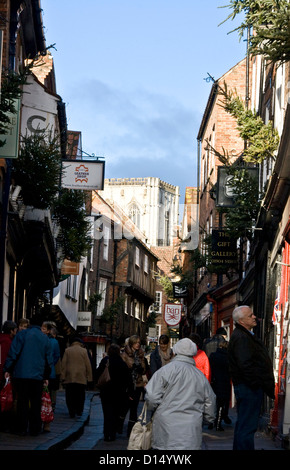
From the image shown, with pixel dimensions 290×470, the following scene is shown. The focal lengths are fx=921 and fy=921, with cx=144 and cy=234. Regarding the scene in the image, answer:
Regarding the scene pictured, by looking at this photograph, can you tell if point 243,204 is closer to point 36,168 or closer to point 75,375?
point 36,168

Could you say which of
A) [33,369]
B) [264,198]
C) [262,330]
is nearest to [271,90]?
[264,198]

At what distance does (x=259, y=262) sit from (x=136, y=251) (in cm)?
4197

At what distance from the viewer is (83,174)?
24031mm

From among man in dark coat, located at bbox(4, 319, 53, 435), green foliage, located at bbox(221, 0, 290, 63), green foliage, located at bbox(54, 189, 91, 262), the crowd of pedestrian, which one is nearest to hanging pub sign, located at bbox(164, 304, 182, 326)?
green foliage, located at bbox(54, 189, 91, 262)

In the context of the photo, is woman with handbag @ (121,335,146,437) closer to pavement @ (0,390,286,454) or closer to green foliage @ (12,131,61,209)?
pavement @ (0,390,286,454)

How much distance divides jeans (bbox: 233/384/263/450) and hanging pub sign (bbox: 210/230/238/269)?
15.2 metres

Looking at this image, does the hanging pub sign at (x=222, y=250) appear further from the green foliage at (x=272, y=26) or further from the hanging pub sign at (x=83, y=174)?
the green foliage at (x=272, y=26)

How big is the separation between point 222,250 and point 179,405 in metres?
17.0

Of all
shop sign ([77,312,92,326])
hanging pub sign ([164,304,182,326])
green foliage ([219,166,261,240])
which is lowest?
shop sign ([77,312,92,326])

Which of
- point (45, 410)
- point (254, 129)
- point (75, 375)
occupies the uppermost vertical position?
point (254, 129)

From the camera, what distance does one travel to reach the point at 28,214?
65.4 feet

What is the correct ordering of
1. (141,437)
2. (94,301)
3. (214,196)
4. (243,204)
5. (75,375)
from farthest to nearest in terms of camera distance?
(94,301) → (214,196) → (243,204) → (75,375) → (141,437)

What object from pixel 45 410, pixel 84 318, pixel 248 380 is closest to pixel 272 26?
pixel 248 380

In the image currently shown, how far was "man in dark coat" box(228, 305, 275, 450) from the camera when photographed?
941 centimetres
